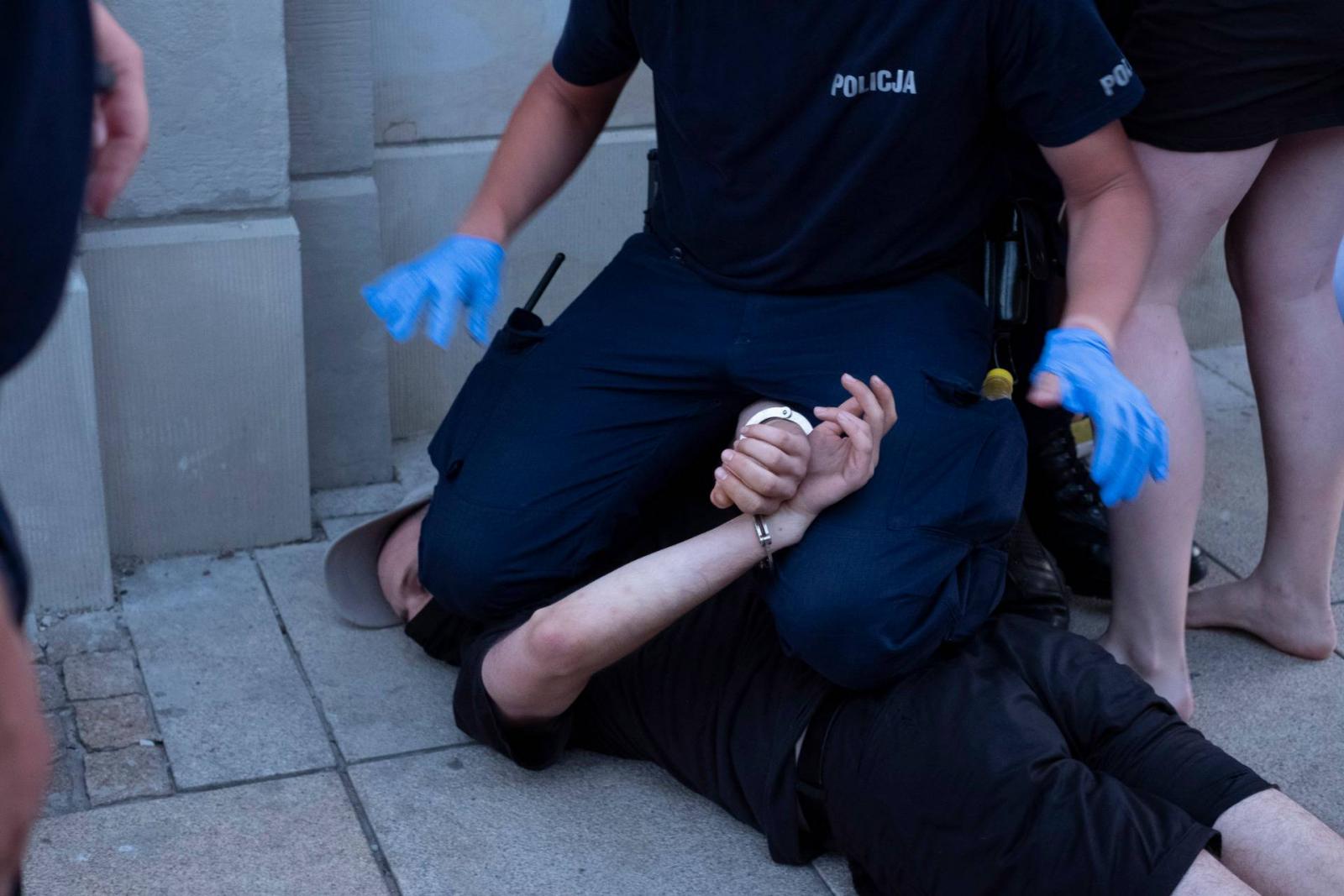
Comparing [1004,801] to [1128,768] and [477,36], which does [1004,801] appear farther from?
[477,36]

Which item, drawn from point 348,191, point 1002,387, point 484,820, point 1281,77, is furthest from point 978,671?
point 348,191

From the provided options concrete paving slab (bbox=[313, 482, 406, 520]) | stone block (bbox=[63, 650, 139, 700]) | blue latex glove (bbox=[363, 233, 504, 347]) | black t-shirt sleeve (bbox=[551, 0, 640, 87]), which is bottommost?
stone block (bbox=[63, 650, 139, 700])

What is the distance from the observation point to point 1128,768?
78.7 inches

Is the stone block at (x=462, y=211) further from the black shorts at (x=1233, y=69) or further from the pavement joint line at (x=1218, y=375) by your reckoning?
the pavement joint line at (x=1218, y=375)

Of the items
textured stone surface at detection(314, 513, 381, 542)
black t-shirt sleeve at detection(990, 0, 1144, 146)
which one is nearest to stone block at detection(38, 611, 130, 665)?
textured stone surface at detection(314, 513, 381, 542)

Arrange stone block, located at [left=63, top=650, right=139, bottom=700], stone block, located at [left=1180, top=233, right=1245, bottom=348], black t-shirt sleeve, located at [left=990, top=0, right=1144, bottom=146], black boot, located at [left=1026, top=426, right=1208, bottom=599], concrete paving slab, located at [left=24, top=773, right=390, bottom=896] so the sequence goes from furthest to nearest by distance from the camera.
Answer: stone block, located at [left=1180, top=233, right=1245, bottom=348] → black boot, located at [left=1026, top=426, right=1208, bottom=599] → stone block, located at [left=63, top=650, right=139, bottom=700] → black t-shirt sleeve, located at [left=990, top=0, right=1144, bottom=146] → concrete paving slab, located at [left=24, top=773, right=390, bottom=896]

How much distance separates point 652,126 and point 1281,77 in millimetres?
1286

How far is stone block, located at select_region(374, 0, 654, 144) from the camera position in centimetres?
299

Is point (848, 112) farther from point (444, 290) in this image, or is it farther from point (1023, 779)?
point (1023, 779)

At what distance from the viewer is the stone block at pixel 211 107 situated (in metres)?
2.54

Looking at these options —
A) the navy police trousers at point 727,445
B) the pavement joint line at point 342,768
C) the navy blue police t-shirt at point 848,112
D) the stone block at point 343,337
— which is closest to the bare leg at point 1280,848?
the navy police trousers at point 727,445

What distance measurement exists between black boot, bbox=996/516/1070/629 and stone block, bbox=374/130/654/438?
1.09m

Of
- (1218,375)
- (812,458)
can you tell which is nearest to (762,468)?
(812,458)

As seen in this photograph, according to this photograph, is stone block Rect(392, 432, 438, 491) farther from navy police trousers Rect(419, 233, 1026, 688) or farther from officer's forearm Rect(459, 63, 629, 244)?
officer's forearm Rect(459, 63, 629, 244)
